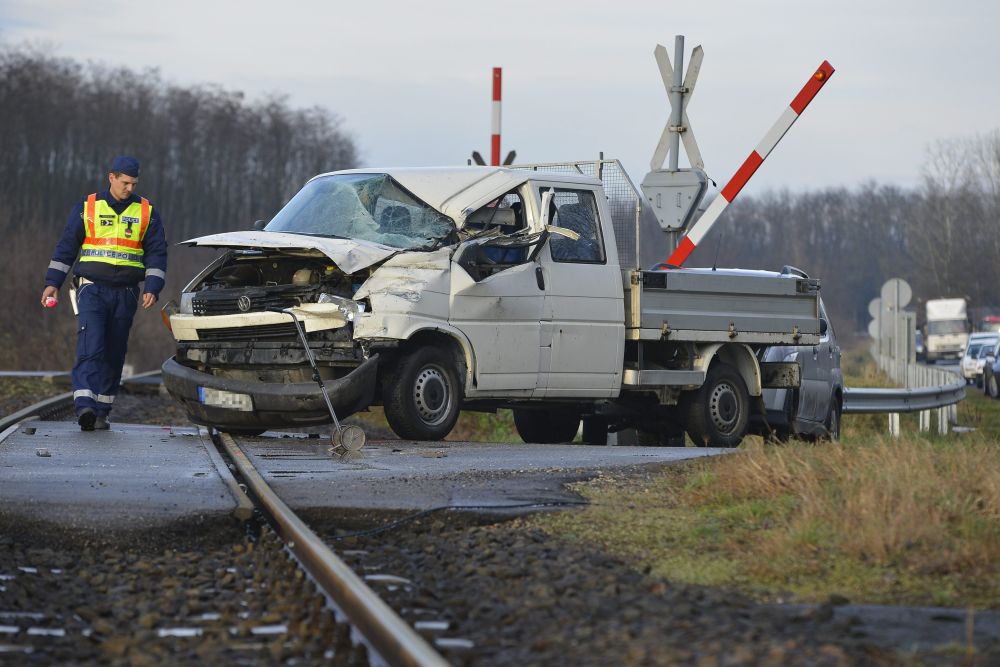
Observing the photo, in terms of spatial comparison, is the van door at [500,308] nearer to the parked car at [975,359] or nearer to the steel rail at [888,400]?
the steel rail at [888,400]

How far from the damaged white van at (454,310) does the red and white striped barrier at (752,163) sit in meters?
0.96

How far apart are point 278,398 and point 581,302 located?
274 centimetres

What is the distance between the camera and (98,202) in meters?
11.9

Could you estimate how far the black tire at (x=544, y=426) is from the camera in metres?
14.6

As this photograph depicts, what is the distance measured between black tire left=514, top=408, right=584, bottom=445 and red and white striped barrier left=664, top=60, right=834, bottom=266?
193 cm

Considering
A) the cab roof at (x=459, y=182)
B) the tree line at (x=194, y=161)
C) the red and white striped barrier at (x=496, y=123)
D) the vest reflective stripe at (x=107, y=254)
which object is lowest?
the vest reflective stripe at (x=107, y=254)

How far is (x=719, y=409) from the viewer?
1339 cm

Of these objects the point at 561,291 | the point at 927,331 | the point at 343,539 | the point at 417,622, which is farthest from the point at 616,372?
the point at 927,331

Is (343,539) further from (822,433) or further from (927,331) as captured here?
(927,331)

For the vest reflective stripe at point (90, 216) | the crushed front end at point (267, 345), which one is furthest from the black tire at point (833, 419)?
the vest reflective stripe at point (90, 216)

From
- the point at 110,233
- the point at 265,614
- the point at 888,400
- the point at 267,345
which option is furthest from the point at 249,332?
the point at 888,400

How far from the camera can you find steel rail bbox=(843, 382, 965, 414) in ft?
58.9

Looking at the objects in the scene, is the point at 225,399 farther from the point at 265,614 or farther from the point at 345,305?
the point at 265,614

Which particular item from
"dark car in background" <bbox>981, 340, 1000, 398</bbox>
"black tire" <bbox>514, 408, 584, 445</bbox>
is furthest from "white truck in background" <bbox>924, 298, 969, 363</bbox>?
"black tire" <bbox>514, 408, 584, 445</bbox>
